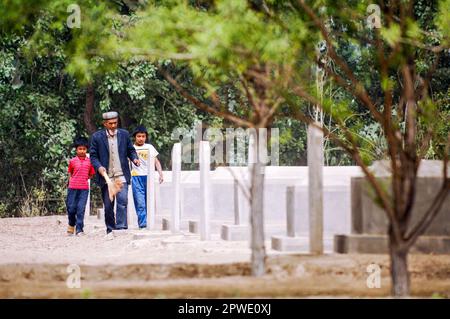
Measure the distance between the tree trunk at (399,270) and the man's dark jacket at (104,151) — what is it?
29.0ft

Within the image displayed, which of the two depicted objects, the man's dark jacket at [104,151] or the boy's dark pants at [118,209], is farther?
the boy's dark pants at [118,209]

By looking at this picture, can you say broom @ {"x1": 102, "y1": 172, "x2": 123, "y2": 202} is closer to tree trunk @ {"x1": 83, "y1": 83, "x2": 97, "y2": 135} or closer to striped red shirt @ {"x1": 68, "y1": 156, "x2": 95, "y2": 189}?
striped red shirt @ {"x1": 68, "y1": 156, "x2": 95, "y2": 189}

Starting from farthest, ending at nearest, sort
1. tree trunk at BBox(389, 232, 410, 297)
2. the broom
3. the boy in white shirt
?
the boy in white shirt → the broom → tree trunk at BBox(389, 232, 410, 297)

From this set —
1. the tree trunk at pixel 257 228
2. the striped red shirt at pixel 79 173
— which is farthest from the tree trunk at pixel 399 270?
the striped red shirt at pixel 79 173

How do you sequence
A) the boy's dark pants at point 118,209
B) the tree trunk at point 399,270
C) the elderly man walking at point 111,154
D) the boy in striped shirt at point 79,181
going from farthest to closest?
1. the boy in striped shirt at point 79,181
2. the boy's dark pants at point 118,209
3. the elderly man walking at point 111,154
4. the tree trunk at point 399,270

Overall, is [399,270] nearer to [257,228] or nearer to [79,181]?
[257,228]

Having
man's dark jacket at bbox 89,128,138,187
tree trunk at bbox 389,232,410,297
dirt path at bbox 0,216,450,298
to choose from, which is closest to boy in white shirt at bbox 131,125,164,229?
man's dark jacket at bbox 89,128,138,187

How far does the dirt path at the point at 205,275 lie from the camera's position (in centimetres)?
1209

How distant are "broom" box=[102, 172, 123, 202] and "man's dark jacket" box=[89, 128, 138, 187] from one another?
166 mm

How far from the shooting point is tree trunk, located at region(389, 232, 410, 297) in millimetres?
12094

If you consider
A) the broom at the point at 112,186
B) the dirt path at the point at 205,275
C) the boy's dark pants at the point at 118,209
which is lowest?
the dirt path at the point at 205,275

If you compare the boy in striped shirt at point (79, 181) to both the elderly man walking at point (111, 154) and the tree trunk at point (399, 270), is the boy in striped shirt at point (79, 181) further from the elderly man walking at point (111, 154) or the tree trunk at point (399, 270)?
the tree trunk at point (399, 270)
